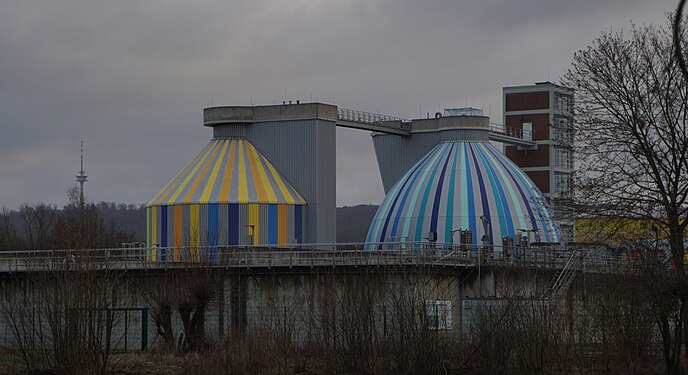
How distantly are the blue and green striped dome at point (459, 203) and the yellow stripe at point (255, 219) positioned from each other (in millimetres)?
8302

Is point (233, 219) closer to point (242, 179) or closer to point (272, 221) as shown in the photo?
point (272, 221)

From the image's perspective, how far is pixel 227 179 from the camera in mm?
72438

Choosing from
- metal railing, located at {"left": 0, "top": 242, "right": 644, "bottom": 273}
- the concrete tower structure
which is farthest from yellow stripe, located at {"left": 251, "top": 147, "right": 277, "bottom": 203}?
the concrete tower structure

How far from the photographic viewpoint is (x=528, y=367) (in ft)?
110

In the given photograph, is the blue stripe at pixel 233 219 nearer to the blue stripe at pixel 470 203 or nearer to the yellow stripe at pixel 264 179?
the yellow stripe at pixel 264 179

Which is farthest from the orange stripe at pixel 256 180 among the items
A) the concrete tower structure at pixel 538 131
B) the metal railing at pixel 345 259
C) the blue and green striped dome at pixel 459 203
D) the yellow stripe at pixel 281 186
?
the concrete tower structure at pixel 538 131

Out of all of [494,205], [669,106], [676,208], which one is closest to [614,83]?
[669,106]

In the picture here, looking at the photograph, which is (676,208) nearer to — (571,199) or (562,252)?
(571,199)

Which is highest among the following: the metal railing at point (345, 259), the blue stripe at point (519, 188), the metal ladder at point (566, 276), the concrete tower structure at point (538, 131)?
the concrete tower structure at point (538, 131)

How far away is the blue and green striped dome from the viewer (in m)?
71.9

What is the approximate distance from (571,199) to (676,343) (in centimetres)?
512

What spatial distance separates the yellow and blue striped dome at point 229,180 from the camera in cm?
7115

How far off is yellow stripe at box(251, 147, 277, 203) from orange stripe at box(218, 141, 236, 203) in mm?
1356

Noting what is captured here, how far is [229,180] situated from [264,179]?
2.22 m
